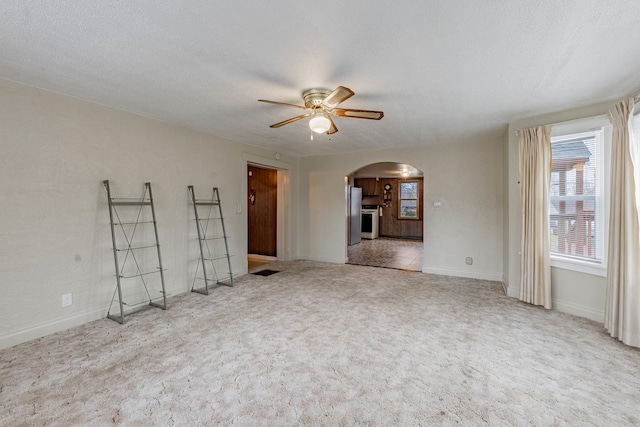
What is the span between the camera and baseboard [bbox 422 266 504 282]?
4.81m

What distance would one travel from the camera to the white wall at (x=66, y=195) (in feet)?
8.53

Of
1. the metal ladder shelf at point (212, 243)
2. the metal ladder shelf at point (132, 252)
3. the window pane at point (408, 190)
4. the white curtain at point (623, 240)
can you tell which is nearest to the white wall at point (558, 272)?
the white curtain at point (623, 240)

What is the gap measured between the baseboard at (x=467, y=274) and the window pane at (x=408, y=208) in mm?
5475

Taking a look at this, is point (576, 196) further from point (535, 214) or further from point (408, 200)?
point (408, 200)

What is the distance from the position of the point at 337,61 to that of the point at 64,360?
3189 millimetres

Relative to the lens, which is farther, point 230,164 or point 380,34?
point 230,164

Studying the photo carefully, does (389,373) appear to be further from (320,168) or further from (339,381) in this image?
(320,168)

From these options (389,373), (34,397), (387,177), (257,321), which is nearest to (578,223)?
(389,373)

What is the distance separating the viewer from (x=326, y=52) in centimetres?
210

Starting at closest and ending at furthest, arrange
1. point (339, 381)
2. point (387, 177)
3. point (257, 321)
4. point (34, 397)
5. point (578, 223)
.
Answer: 1. point (34, 397)
2. point (339, 381)
3. point (257, 321)
4. point (578, 223)
5. point (387, 177)

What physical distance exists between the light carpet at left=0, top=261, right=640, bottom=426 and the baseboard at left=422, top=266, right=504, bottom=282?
127 cm

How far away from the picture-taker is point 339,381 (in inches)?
81.0

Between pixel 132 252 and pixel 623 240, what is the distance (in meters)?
5.07

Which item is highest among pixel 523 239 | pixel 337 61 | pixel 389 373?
pixel 337 61
